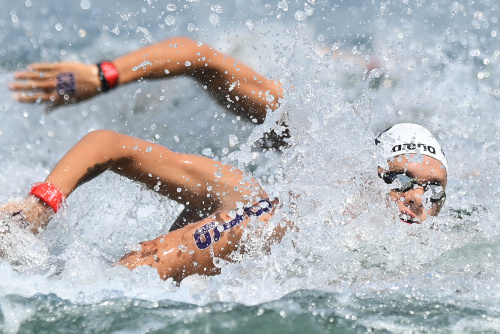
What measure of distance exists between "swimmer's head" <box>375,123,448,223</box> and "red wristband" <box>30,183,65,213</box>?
1480 mm

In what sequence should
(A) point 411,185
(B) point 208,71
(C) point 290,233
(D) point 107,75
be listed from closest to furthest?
(C) point 290,233, (D) point 107,75, (A) point 411,185, (B) point 208,71

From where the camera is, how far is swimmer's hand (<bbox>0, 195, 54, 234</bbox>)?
250 centimetres

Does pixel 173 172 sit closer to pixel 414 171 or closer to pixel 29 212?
pixel 29 212

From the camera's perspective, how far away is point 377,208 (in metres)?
2.90

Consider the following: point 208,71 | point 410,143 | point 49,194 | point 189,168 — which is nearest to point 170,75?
point 208,71

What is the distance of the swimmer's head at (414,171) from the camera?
9.84ft

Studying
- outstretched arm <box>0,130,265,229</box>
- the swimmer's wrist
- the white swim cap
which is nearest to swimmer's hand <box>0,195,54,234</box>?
outstretched arm <box>0,130,265,229</box>

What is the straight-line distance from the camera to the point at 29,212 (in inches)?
99.3

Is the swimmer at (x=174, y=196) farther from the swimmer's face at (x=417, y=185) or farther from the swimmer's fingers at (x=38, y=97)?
the swimmer's face at (x=417, y=185)

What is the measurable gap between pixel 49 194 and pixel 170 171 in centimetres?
60

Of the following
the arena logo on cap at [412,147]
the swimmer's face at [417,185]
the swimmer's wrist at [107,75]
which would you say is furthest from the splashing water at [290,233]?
the swimmer's wrist at [107,75]

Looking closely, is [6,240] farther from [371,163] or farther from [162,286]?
[371,163]

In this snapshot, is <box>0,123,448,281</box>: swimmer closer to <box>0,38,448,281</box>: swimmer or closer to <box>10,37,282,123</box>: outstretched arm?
<box>0,38,448,281</box>: swimmer

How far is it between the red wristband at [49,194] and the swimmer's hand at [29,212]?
2cm
